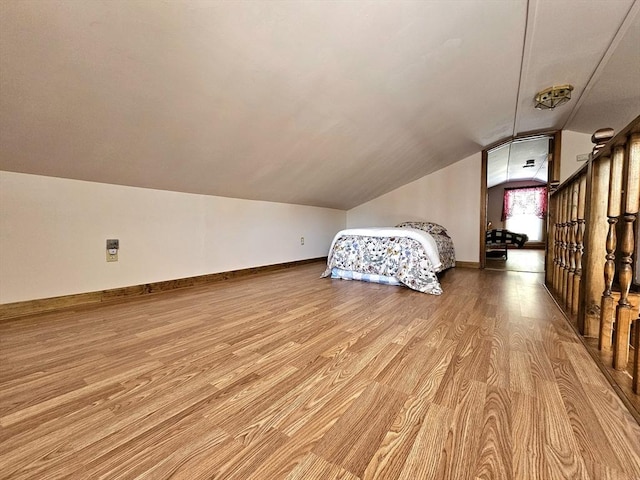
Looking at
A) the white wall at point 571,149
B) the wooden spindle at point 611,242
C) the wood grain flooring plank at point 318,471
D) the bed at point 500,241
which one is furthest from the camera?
the bed at point 500,241

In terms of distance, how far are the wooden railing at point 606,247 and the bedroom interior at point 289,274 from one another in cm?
1

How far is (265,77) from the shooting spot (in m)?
1.70

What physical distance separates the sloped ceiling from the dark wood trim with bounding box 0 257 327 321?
874mm

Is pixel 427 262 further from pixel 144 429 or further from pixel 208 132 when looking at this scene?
pixel 144 429

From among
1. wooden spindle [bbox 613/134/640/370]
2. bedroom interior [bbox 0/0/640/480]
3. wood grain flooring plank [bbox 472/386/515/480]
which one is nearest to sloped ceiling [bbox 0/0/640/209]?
bedroom interior [bbox 0/0/640/480]

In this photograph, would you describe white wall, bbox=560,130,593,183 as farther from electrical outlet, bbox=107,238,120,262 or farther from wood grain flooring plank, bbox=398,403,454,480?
electrical outlet, bbox=107,238,120,262

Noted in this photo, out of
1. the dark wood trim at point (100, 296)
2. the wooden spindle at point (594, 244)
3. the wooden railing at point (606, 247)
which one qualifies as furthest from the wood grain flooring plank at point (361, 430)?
the dark wood trim at point (100, 296)

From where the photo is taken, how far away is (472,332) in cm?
153

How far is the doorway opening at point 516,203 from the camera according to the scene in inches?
174

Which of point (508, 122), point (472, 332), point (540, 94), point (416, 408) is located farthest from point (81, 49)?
point (508, 122)

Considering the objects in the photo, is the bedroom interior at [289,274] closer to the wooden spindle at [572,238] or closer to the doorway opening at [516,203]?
the wooden spindle at [572,238]

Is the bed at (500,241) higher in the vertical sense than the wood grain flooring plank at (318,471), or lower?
higher

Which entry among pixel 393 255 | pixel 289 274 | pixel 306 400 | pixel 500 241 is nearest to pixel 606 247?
pixel 306 400

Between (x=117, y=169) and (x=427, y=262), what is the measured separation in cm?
269
